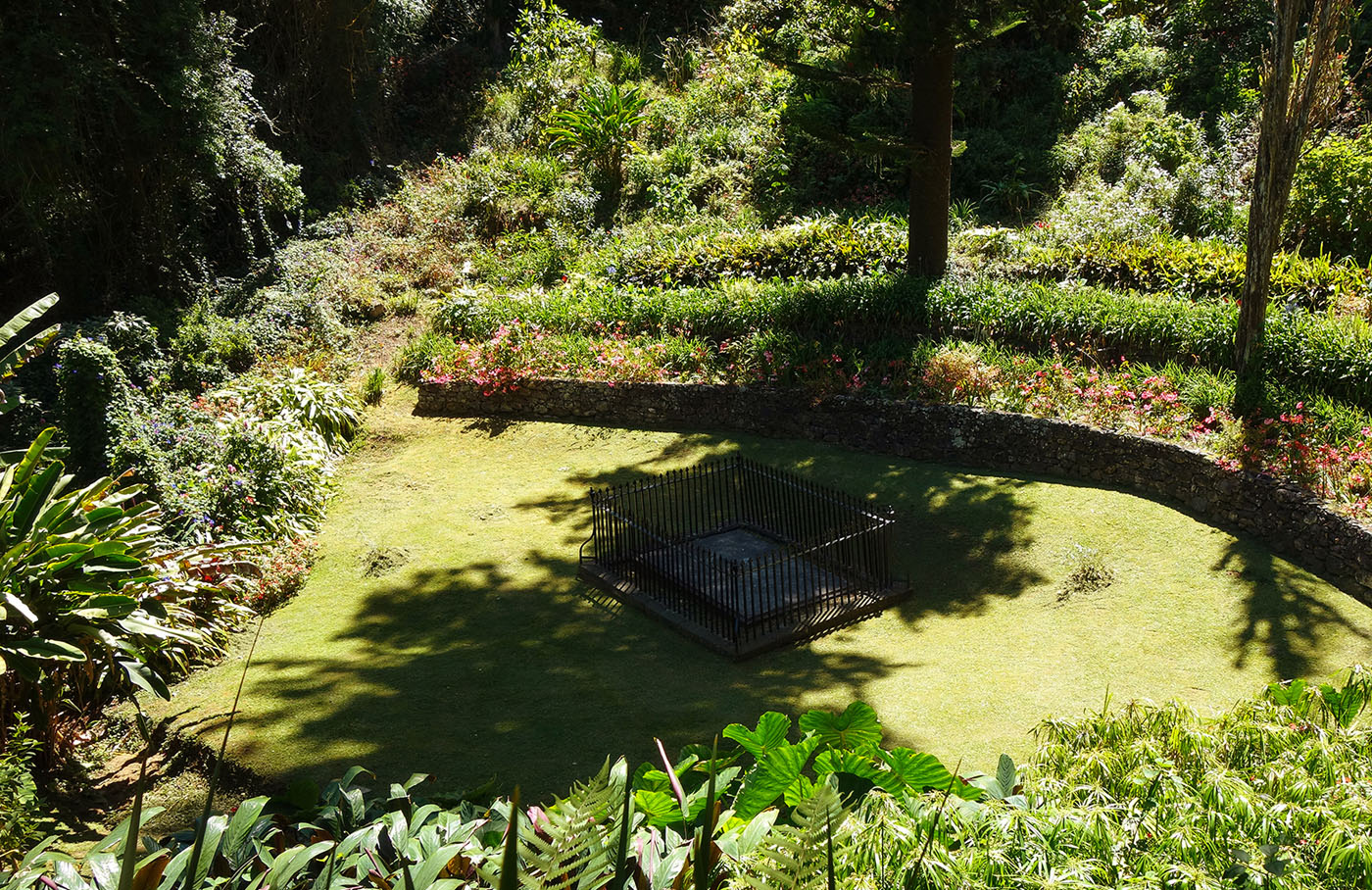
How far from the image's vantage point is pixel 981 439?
11.1 meters

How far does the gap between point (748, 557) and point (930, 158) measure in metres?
6.36

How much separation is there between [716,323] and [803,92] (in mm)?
8209

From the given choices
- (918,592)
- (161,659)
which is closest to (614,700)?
(918,592)

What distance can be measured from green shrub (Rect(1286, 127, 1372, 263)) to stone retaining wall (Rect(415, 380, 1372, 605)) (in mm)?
4866

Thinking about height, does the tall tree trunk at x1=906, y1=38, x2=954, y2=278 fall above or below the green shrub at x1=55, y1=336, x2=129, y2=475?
above

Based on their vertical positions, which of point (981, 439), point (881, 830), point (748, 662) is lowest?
point (748, 662)

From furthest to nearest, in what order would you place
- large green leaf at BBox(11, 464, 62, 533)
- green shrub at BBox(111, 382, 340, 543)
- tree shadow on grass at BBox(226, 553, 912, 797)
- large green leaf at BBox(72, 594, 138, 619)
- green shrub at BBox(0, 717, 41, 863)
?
green shrub at BBox(111, 382, 340, 543)
tree shadow on grass at BBox(226, 553, 912, 797)
large green leaf at BBox(11, 464, 62, 533)
large green leaf at BBox(72, 594, 138, 619)
green shrub at BBox(0, 717, 41, 863)

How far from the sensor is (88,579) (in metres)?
6.52

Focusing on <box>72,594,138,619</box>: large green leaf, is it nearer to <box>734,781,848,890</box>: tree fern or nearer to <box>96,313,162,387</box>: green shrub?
<box>734,781,848,890</box>: tree fern

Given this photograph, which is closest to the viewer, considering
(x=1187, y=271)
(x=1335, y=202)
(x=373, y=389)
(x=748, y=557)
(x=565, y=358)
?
(x=748, y=557)

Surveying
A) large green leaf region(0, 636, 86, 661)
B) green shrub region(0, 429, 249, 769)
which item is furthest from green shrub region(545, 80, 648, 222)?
large green leaf region(0, 636, 86, 661)

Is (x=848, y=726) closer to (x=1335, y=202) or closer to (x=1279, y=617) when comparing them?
(x=1279, y=617)

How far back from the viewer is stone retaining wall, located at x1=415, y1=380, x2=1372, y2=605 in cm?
→ 850

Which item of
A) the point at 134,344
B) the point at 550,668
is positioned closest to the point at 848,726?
the point at 550,668
